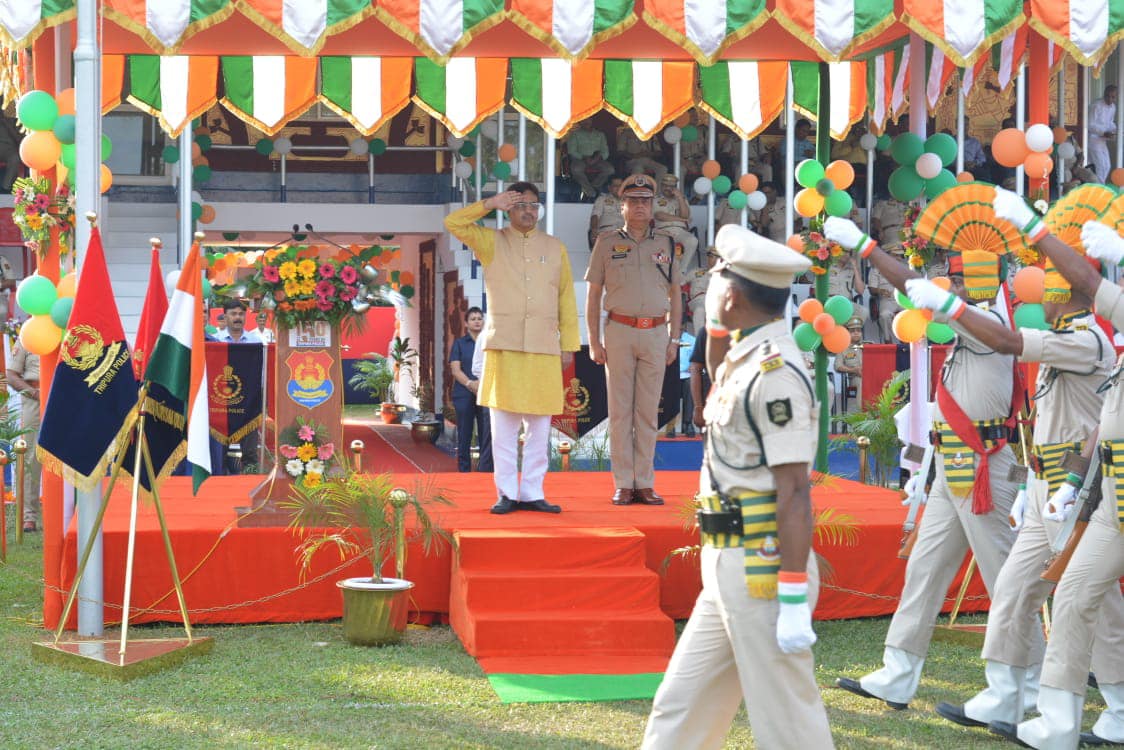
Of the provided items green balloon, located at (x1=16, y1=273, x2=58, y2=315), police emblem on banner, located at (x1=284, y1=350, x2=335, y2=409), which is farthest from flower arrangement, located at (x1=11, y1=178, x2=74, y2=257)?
police emblem on banner, located at (x1=284, y1=350, x2=335, y2=409)

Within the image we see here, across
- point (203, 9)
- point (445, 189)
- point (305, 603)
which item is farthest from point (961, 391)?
point (445, 189)

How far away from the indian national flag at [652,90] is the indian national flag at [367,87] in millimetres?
1557

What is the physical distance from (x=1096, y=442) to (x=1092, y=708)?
1387 millimetres

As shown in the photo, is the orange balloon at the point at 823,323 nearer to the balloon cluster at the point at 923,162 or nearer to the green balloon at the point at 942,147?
the balloon cluster at the point at 923,162

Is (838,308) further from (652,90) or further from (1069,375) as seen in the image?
(1069,375)

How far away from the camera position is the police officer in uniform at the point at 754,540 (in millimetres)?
3803

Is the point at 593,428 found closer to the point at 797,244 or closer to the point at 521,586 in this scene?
the point at 797,244

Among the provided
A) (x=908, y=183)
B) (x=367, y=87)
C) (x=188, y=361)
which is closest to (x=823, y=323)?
(x=908, y=183)

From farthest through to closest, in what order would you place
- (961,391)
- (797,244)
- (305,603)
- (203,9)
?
(797,244)
(305,603)
(203,9)
(961,391)

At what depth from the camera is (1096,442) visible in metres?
5.27

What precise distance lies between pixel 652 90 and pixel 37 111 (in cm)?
472

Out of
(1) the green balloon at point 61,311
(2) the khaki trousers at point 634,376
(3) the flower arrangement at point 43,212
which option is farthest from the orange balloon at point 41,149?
(2) the khaki trousers at point 634,376

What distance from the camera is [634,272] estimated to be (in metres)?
8.10

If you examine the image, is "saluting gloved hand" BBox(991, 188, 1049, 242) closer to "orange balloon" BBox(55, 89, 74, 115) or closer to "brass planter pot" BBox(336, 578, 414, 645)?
"brass planter pot" BBox(336, 578, 414, 645)
